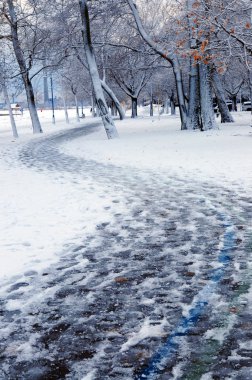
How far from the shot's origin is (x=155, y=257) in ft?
16.5

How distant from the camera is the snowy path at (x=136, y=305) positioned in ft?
9.54

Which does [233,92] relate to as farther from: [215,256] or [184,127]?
[215,256]

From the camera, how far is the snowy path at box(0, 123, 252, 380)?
→ 2.91 metres

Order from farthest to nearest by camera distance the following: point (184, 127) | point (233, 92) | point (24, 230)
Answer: point (233, 92), point (184, 127), point (24, 230)

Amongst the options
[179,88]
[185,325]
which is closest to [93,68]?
[179,88]

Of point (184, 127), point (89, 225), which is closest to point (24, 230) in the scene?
point (89, 225)

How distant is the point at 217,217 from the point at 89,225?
1862 millimetres

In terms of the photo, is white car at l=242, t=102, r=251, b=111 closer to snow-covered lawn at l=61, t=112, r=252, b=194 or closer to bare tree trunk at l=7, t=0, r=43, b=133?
bare tree trunk at l=7, t=0, r=43, b=133

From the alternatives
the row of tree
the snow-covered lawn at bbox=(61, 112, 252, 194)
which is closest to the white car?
the row of tree

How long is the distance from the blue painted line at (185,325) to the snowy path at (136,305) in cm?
2

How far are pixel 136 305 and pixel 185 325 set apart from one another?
55cm

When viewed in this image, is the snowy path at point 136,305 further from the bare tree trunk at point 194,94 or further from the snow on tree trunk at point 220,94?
the snow on tree trunk at point 220,94

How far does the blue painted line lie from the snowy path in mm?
18

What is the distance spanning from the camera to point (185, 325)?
3377mm
